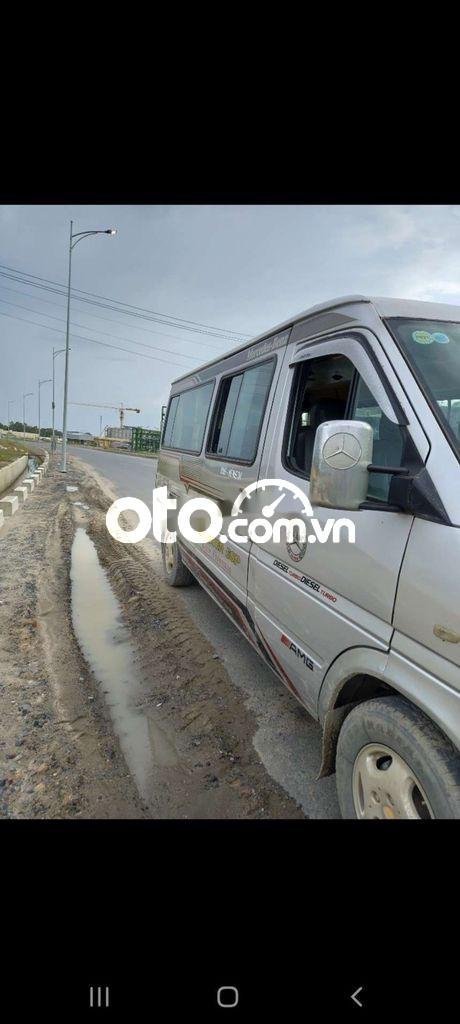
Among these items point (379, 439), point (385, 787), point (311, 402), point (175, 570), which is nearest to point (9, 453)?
point (175, 570)

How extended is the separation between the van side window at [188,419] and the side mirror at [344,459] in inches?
124

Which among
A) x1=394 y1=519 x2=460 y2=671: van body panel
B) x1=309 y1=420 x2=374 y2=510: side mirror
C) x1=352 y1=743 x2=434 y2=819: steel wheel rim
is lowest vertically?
x1=352 y1=743 x2=434 y2=819: steel wheel rim

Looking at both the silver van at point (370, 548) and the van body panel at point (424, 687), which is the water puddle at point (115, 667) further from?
the van body panel at point (424, 687)

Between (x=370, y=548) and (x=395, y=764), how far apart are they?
2.61ft

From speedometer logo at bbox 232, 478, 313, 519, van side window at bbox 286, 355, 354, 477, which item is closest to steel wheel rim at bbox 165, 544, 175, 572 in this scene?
speedometer logo at bbox 232, 478, 313, 519

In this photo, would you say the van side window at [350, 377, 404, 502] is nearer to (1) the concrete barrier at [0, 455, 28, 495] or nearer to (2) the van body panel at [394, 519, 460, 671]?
(2) the van body panel at [394, 519, 460, 671]

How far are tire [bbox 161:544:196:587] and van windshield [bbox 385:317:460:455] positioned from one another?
413 cm

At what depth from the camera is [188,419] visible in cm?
581

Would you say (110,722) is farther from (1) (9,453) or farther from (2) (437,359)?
(1) (9,453)

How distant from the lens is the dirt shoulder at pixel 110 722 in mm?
2611

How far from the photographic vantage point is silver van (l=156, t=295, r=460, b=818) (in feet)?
5.39

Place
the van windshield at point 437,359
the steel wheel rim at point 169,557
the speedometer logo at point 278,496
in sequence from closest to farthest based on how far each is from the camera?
the van windshield at point 437,359 → the speedometer logo at point 278,496 → the steel wheel rim at point 169,557

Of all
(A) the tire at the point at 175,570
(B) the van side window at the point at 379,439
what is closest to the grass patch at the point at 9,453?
(A) the tire at the point at 175,570
